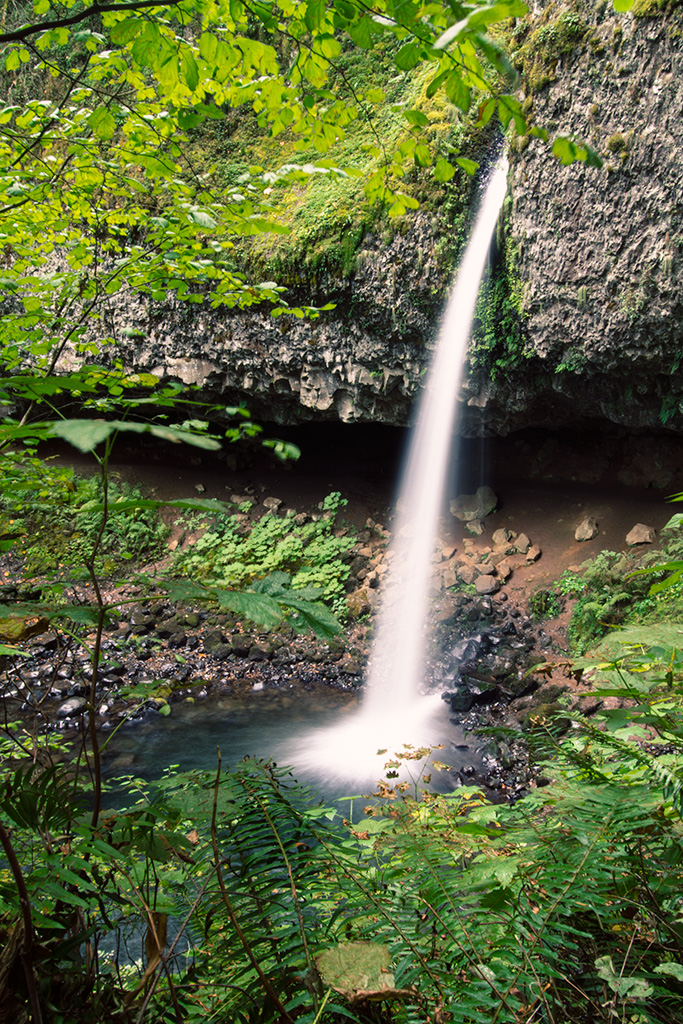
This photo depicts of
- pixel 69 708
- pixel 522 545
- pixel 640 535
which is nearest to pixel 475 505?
pixel 522 545

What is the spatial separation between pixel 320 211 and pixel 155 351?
328 centimetres

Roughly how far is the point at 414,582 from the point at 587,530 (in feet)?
7.78

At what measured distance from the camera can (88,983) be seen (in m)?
0.76

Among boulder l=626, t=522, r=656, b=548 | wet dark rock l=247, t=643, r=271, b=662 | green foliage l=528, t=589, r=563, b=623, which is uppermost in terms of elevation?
boulder l=626, t=522, r=656, b=548

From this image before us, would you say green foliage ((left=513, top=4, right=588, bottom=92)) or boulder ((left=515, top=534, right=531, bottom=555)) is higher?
green foliage ((left=513, top=4, right=588, bottom=92))

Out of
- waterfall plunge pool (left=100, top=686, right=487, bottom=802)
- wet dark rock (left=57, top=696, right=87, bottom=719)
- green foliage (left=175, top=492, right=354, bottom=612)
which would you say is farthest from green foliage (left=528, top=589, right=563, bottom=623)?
wet dark rock (left=57, top=696, right=87, bottom=719)

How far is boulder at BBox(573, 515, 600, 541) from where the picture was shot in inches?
267

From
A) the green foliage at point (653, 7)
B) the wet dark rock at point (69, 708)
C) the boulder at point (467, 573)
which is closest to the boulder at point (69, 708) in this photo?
the wet dark rock at point (69, 708)

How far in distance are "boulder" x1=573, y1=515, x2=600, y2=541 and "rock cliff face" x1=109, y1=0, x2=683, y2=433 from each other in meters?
1.37

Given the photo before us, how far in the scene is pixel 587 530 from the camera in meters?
6.82

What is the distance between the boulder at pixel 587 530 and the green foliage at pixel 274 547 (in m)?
3.18

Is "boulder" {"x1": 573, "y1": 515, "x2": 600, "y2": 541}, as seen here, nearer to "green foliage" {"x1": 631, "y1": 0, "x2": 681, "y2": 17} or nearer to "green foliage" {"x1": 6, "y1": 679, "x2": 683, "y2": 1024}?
"green foliage" {"x1": 631, "y1": 0, "x2": 681, "y2": 17}

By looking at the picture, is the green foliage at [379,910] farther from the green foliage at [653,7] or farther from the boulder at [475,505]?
the boulder at [475,505]

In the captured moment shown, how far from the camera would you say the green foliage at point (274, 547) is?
24.8 feet
